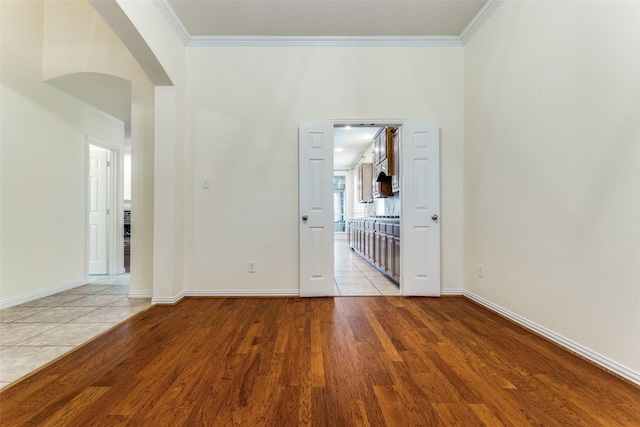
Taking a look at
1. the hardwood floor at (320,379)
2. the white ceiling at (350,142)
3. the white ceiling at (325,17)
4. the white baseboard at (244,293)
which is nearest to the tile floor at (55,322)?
the hardwood floor at (320,379)

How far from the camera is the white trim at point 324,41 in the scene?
312 cm

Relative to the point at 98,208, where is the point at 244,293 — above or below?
below

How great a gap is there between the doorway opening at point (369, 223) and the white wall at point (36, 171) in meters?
3.42

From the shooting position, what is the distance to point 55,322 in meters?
2.34

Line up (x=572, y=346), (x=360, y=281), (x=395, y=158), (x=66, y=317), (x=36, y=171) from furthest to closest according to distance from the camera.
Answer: (x=395, y=158) < (x=360, y=281) < (x=36, y=171) < (x=66, y=317) < (x=572, y=346)

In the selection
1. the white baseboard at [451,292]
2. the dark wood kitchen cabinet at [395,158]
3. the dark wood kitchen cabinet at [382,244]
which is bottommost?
the white baseboard at [451,292]

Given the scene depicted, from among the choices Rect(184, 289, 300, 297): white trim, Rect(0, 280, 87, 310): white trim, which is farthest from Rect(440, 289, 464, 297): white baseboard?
Rect(0, 280, 87, 310): white trim

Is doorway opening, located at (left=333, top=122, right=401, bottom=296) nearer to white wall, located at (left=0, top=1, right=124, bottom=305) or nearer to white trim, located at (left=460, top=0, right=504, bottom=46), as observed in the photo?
white trim, located at (left=460, top=0, right=504, bottom=46)

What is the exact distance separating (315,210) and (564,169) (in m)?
2.17

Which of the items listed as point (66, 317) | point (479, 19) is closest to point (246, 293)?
point (66, 317)

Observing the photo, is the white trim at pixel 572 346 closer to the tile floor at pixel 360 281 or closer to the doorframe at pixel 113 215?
the tile floor at pixel 360 281

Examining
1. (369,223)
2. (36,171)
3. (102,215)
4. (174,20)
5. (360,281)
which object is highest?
(174,20)

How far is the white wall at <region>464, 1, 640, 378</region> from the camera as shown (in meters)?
1.54

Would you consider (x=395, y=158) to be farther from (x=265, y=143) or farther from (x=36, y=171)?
(x=36, y=171)
